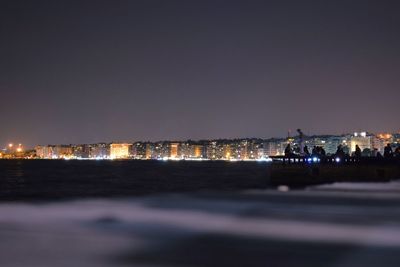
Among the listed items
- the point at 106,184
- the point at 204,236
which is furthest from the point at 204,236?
the point at 106,184

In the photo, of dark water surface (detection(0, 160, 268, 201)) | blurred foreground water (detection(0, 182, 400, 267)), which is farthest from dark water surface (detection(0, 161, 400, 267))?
dark water surface (detection(0, 160, 268, 201))

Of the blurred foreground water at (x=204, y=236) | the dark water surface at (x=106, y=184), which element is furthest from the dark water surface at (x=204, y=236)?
the dark water surface at (x=106, y=184)

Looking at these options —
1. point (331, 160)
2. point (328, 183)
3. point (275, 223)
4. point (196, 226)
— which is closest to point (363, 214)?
point (275, 223)

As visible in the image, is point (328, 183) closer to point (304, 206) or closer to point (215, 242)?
point (304, 206)

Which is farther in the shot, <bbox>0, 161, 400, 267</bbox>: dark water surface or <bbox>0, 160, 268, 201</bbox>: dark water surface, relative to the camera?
<bbox>0, 160, 268, 201</bbox>: dark water surface

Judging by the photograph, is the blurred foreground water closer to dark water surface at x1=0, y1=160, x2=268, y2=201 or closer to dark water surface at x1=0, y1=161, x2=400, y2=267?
dark water surface at x1=0, y1=161, x2=400, y2=267

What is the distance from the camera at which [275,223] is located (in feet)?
77.2

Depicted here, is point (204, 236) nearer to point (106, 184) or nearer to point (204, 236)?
point (204, 236)

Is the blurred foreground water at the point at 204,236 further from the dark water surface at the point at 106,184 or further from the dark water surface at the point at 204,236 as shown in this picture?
the dark water surface at the point at 106,184

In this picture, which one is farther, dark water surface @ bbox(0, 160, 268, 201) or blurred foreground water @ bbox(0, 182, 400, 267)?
dark water surface @ bbox(0, 160, 268, 201)

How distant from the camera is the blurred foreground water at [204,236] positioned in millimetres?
15281

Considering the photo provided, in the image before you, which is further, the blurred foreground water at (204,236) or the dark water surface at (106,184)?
the dark water surface at (106,184)

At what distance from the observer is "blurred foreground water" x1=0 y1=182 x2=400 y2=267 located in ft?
50.1

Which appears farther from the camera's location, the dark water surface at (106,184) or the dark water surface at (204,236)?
the dark water surface at (106,184)
